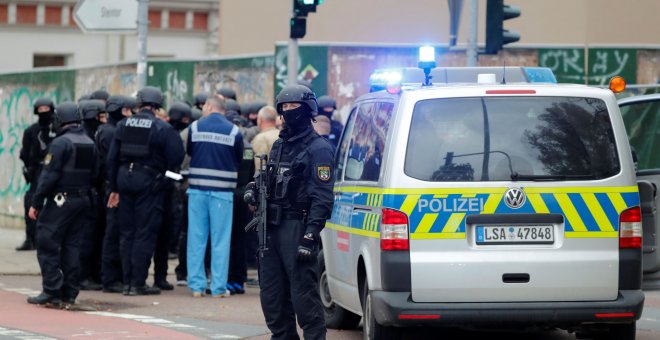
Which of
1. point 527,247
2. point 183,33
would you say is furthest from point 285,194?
point 183,33

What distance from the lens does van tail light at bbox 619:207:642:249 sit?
29.9 feet

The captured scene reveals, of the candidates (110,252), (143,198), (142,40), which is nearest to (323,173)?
(143,198)

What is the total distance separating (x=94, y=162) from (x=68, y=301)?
4.12 feet

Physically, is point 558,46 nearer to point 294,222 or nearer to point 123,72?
point 123,72

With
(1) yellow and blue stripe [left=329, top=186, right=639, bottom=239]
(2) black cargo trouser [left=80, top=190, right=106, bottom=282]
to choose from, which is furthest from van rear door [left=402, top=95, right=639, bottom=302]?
(2) black cargo trouser [left=80, top=190, right=106, bottom=282]

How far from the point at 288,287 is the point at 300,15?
7.41 meters

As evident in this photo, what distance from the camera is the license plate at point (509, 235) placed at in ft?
29.6

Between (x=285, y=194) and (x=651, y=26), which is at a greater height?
(x=651, y=26)

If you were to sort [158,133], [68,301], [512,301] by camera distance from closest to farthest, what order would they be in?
[512,301], [68,301], [158,133]

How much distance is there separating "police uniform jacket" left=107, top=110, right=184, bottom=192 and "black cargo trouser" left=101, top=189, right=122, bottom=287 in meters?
0.44

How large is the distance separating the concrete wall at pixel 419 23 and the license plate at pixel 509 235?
43.6ft

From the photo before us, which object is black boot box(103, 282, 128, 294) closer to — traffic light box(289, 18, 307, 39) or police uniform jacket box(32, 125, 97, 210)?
police uniform jacket box(32, 125, 97, 210)

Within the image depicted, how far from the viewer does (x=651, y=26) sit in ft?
71.6

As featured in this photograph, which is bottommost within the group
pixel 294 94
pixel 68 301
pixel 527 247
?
pixel 68 301
